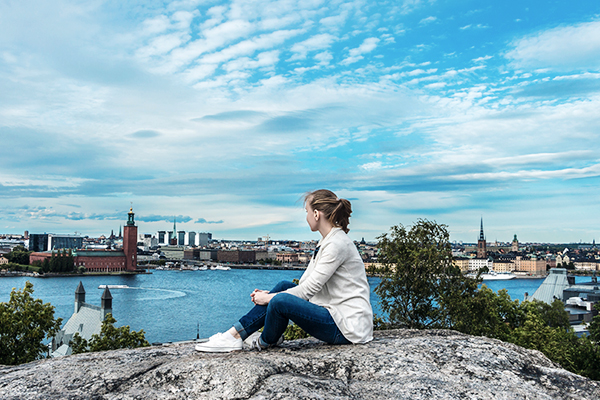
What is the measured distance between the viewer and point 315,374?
2.65 meters

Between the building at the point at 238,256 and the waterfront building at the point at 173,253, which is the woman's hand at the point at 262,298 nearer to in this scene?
the building at the point at 238,256

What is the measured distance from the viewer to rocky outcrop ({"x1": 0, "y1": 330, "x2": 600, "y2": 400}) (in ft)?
7.72

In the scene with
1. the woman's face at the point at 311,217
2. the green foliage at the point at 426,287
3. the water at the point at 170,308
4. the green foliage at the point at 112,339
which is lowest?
the water at the point at 170,308

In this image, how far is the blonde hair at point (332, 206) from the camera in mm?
3156

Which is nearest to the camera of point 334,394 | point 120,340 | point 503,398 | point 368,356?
point 334,394

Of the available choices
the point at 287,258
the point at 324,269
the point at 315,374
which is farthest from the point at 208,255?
the point at 315,374

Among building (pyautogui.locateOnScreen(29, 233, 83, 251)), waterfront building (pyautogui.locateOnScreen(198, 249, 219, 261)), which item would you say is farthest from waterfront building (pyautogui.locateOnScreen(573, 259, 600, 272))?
building (pyautogui.locateOnScreen(29, 233, 83, 251))

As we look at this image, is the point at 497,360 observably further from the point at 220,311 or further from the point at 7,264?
the point at 7,264

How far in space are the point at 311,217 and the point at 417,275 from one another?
7229mm

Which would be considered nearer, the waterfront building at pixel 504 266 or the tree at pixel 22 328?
the tree at pixel 22 328

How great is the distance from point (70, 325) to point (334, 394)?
3334cm

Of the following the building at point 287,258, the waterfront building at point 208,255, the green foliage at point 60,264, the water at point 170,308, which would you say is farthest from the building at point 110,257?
the building at point 287,258

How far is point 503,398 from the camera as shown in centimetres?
251

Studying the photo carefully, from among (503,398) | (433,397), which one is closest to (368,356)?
(433,397)
